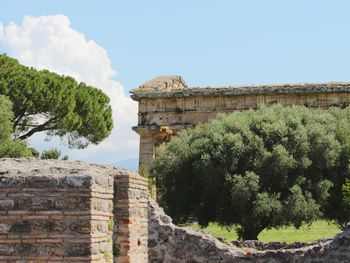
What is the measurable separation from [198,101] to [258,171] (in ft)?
32.7

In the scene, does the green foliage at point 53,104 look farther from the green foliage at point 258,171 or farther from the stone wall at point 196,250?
the stone wall at point 196,250

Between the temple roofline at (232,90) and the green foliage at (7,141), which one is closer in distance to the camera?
the green foliage at (7,141)

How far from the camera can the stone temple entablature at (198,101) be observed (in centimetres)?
3278

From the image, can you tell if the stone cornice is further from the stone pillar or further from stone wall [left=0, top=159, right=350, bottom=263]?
stone wall [left=0, top=159, right=350, bottom=263]

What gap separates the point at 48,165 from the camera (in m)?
7.99

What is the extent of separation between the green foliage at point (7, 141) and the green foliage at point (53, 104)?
387 centimetres

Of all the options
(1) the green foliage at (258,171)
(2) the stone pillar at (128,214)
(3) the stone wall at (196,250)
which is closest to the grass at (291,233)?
(1) the green foliage at (258,171)

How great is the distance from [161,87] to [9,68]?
7213 millimetres

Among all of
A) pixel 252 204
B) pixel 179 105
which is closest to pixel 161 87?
pixel 179 105

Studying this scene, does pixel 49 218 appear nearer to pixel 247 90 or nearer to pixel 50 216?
pixel 50 216

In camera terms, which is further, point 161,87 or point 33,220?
point 161,87

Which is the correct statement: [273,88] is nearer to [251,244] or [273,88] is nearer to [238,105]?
[238,105]

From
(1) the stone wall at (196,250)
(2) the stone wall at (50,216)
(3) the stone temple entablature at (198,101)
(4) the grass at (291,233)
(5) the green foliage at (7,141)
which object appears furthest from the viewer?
(3) the stone temple entablature at (198,101)

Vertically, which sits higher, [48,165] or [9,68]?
[9,68]
